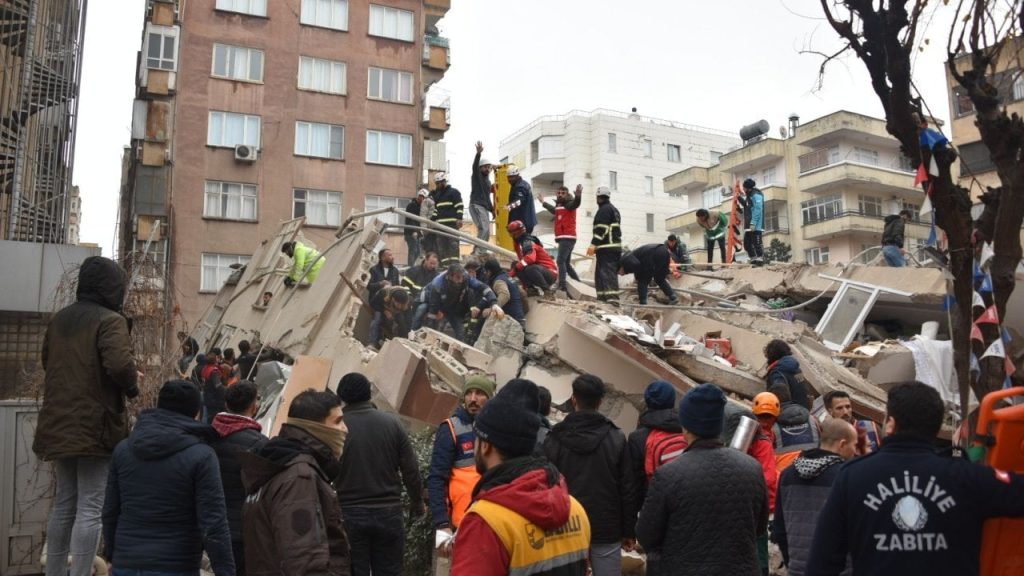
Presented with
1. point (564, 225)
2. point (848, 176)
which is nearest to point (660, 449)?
point (564, 225)

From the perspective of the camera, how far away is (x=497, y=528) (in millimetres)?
2693

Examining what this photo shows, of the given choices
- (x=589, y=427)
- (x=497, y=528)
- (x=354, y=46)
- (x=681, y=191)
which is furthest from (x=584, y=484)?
(x=681, y=191)

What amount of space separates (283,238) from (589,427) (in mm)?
12860

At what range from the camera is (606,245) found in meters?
12.3

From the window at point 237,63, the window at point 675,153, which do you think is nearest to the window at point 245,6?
the window at point 237,63

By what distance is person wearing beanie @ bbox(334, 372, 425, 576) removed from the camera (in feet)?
16.6

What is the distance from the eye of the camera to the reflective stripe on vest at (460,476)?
17.1 feet

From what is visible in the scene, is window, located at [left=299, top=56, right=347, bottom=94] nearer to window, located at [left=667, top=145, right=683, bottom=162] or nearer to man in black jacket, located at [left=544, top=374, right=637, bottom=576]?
man in black jacket, located at [left=544, top=374, right=637, bottom=576]

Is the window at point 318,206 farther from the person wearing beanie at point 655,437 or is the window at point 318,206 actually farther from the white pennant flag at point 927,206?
the person wearing beanie at point 655,437

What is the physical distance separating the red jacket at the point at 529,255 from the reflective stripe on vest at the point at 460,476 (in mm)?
6887

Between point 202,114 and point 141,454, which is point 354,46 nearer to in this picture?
point 202,114

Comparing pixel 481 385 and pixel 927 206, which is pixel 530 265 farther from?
pixel 481 385

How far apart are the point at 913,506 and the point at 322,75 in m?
28.6

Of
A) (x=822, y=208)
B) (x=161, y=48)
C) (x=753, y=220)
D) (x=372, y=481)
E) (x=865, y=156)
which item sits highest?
(x=865, y=156)
